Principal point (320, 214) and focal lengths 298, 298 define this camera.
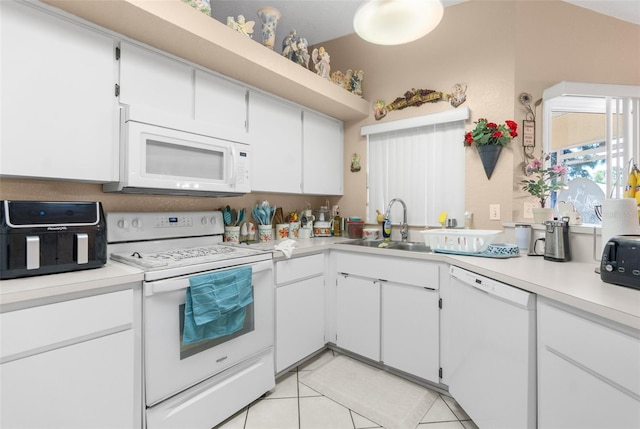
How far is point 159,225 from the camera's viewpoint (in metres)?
1.88

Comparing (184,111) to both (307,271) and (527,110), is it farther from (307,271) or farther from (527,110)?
(527,110)

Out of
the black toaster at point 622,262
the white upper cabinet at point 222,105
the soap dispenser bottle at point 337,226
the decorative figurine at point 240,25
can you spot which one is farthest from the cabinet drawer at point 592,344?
the decorative figurine at point 240,25

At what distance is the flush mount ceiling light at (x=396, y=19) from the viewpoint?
1.46m

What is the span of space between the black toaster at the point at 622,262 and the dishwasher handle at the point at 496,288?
0.29 m

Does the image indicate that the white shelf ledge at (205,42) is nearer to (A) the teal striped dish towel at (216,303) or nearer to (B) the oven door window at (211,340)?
(A) the teal striped dish towel at (216,303)

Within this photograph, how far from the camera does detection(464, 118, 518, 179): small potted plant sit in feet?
6.92

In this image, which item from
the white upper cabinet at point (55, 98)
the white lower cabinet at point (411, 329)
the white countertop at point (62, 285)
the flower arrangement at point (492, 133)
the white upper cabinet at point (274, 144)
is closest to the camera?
the white countertop at point (62, 285)

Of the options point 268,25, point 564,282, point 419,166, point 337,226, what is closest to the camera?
A: point 564,282

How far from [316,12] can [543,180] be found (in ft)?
7.21

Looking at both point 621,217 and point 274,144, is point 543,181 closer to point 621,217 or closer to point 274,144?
point 621,217

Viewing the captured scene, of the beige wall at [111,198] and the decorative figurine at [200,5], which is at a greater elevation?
the decorative figurine at [200,5]

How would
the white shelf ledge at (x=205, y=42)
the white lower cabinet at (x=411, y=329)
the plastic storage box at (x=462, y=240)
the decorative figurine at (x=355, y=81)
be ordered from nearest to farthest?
the white shelf ledge at (x=205, y=42) → the plastic storage box at (x=462, y=240) → the white lower cabinet at (x=411, y=329) → the decorative figurine at (x=355, y=81)

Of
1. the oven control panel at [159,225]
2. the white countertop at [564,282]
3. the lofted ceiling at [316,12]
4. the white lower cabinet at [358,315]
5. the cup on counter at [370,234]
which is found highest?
the lofted ceiling at [316,12]

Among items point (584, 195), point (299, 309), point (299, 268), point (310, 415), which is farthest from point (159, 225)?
point (584, 195)
